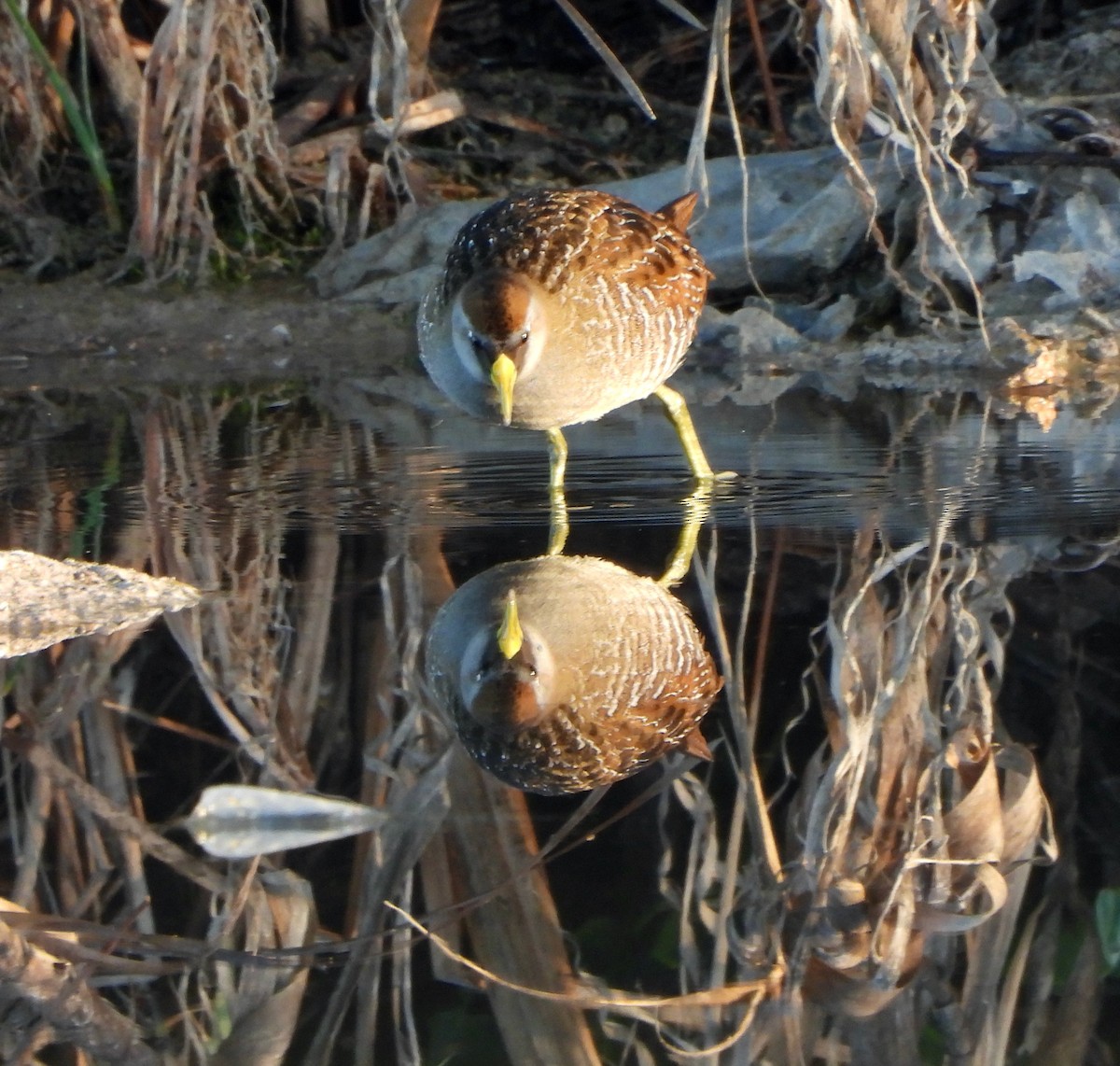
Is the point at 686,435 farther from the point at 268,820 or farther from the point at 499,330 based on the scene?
the point at 268,820

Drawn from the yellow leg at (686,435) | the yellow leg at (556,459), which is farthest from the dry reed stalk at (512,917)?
the yellow leg at (686,435)

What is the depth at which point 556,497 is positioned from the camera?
4617 millimetres

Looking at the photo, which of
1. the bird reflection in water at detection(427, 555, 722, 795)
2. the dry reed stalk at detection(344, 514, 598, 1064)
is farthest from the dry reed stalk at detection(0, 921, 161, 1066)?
the bird reflection in water at detection(427, 555, 722, 795)

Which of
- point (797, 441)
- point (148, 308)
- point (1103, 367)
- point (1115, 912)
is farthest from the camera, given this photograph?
point (148, 308)

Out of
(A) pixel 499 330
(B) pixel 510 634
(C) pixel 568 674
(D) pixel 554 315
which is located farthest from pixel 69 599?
(D) pixel 554 315

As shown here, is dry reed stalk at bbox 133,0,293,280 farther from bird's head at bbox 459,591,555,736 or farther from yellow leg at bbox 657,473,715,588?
bird's head at bbox 459,591,555,736

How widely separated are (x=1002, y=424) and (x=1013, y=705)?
2436 mm

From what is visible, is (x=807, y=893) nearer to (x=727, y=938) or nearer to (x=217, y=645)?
(x=727, y=938)

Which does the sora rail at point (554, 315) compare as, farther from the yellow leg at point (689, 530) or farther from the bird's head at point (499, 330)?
the yellow leg at point (689, 530)

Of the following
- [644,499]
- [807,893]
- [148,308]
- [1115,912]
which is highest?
[1115,912]

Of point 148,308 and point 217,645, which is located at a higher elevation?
point 217,645

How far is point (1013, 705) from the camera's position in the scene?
3047mm

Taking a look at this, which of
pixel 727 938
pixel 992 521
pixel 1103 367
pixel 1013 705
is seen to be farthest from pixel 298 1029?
pixel 1103 367

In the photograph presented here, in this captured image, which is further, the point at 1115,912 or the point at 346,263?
the point at 346,263
